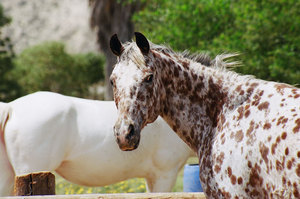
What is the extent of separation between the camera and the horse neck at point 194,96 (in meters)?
2.68

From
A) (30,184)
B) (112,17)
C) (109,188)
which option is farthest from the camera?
(112,17)

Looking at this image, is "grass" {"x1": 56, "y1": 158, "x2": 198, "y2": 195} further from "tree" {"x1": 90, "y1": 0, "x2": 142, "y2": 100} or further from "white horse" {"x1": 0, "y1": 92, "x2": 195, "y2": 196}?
"tree" {"x1": 90, "y1": 0, "x2": 142, "y2": 100}

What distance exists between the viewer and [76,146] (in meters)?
4.89

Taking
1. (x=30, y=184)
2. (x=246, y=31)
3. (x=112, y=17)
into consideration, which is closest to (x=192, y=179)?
(x=30, y=184)

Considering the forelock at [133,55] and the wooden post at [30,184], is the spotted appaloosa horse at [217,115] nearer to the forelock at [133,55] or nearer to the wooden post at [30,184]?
the forelock at [133,55]

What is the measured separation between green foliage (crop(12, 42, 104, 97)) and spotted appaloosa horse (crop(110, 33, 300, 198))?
2650 centimetres

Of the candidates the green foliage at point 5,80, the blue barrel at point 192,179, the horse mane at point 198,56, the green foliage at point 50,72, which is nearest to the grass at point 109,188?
the blue barrel at point 192,179

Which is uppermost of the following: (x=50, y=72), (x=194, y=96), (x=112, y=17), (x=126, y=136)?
A: (x=112, y=17)

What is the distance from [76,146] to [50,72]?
25.0 meters

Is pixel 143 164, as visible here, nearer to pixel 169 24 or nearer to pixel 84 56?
pixel 169 24

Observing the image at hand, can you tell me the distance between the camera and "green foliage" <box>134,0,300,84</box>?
856 cm

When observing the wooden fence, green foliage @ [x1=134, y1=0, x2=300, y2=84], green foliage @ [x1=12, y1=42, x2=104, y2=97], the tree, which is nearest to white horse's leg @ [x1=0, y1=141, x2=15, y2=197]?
the wooden fence

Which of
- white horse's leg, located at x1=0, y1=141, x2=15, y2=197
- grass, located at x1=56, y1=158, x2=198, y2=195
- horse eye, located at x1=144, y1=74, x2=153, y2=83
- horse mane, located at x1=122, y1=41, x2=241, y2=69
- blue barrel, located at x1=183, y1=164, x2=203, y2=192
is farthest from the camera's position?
grass, located at x1=56, y1=158, x2=198, y2=195

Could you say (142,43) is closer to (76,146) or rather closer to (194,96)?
(194,96)
